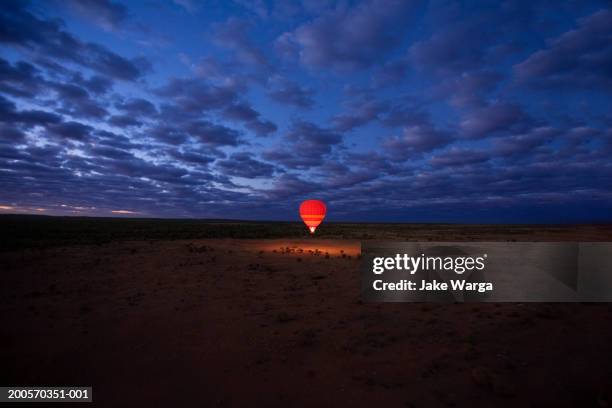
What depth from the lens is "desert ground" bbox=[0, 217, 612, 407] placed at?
17.7 feet

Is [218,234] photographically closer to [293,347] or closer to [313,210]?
[313,210]

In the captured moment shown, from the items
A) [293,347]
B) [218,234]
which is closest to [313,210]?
[218,234]

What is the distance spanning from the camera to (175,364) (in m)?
6.41

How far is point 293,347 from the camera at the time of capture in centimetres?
711

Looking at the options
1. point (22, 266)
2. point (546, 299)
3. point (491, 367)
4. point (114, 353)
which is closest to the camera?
point (491, 367)

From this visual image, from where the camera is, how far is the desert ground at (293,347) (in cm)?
540

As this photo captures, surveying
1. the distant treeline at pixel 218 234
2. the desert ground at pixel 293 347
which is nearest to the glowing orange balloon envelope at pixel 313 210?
the distant treeline at pixel 218 234

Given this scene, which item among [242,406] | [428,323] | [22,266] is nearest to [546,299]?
[428,323]

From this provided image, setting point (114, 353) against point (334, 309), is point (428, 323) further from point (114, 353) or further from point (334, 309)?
point (114, 353)

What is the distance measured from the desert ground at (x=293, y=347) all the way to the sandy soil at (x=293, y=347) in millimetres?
32

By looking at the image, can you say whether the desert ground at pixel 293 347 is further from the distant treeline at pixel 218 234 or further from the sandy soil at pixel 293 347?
the distant treeline at pixel 218 234

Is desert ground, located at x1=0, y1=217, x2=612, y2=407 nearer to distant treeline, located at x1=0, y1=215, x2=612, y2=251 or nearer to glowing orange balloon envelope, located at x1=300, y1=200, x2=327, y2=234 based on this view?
glowing orange balloon envelope, located at x1=300, y1=200, x2=327, y2=234

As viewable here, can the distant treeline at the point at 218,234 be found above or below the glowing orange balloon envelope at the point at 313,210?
below

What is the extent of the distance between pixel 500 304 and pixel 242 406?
29.7 ft
